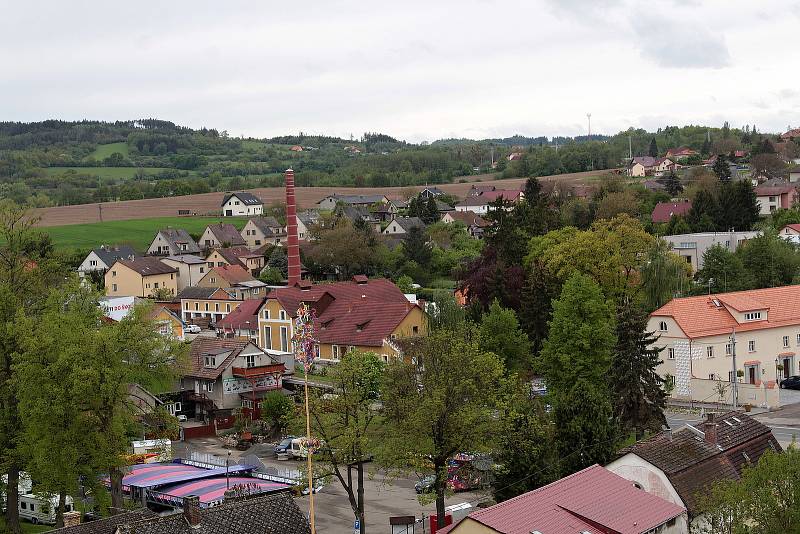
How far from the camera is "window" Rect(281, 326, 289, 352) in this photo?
238ft

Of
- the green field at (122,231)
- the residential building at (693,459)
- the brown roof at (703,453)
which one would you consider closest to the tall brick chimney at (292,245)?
the green field at (122,231)

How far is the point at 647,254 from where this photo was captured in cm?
6788

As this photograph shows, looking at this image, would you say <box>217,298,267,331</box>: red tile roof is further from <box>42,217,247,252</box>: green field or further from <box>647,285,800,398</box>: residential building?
<box>42,217,247,252</box>: green field

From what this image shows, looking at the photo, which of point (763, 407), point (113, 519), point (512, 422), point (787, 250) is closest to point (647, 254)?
point (787, 250)

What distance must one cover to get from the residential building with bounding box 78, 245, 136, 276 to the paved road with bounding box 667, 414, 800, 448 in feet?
227

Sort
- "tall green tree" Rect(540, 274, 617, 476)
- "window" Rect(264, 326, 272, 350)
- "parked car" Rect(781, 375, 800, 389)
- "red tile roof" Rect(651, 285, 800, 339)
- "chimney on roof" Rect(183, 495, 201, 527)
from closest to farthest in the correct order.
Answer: "chimney on roof" Rect(183, 495, 201, 527) < "tall green tree" Rect(540, 274, 617, 476) < "red tile roof" Rect(651, 285, 800, 339) < "parked car" Rect(781, 375, 800, 389) < "window" Rect(264, 326, 272, 350)

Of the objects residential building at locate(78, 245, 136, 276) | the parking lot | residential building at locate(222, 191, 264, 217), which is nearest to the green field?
residential building at locate(222, 191, 264, 217)

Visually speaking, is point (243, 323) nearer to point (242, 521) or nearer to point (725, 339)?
point (725, 339)

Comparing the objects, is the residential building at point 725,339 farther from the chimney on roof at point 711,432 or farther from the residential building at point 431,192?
the residential building at point 431,192

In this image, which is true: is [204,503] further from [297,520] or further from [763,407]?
[763,407]

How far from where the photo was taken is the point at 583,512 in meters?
28.1

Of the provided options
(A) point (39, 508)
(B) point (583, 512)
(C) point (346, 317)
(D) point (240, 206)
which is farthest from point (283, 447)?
(D) point (240, 206)

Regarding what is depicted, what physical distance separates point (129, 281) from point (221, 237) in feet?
89.4

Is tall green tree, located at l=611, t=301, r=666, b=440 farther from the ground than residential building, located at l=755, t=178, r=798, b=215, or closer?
closer
